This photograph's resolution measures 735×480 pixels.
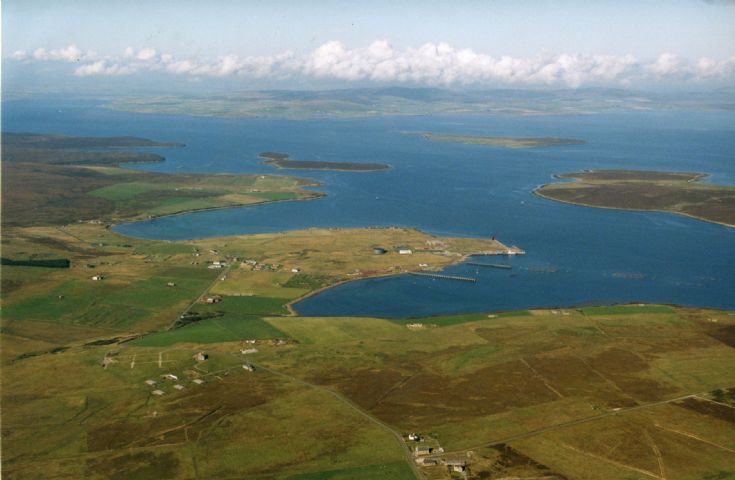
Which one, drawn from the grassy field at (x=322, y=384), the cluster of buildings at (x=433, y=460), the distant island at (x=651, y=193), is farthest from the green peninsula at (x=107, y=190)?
the cluster of buildings at (x=433, y=460)

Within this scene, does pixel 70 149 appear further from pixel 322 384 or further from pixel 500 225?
pixel 322 384

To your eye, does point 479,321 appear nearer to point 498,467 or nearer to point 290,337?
point 290,337

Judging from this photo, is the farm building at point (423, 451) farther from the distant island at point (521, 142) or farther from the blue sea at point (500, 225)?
the distant island at point (521, 142)

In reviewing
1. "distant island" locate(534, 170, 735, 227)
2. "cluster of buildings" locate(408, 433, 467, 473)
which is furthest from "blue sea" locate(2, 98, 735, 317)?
"cluster of buildings" locate(408, 433, 467, 473)

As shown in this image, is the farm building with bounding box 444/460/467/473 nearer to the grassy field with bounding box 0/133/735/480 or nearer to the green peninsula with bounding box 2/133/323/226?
the grassy field with bounding box 0/133/735/480

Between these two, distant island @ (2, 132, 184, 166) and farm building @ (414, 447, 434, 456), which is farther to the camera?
distant island @ (2, 132, 184, 166)

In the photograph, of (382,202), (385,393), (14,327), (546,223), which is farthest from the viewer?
(382,202)

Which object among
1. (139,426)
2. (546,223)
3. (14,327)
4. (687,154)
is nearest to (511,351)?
(139,426)

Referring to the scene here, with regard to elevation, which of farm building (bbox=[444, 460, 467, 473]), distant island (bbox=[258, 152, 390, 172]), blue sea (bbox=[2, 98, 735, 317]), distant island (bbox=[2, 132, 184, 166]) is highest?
distant island (bbox=[2, 132, 184, 166])
